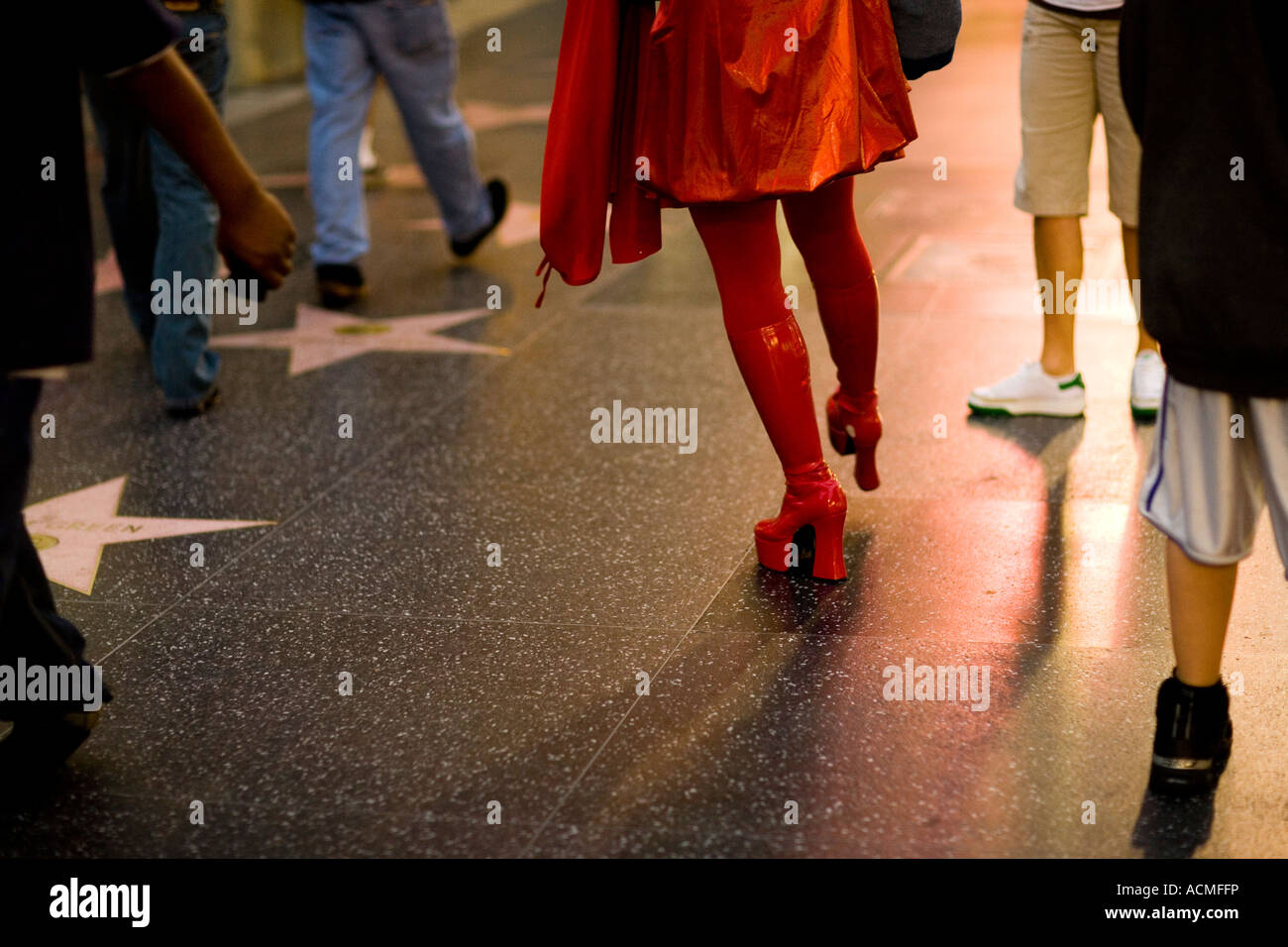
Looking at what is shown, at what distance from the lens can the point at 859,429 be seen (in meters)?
3.54

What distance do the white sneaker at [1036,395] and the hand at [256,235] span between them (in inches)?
97.6

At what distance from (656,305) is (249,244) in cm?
331

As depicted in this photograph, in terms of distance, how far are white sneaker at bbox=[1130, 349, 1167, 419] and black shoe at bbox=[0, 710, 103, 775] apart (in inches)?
116

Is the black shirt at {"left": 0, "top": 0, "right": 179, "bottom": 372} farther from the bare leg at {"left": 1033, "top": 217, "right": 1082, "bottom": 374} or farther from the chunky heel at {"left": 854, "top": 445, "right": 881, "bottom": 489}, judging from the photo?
the bare leg at {"left": 1033, "top": 217, "right": 1082, "bottom": 374}

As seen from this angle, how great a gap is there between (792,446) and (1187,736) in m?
1.07

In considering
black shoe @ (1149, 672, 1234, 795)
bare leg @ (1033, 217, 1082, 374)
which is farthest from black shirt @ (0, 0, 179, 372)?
bare leg @ (1033, 217, 1082, 374)

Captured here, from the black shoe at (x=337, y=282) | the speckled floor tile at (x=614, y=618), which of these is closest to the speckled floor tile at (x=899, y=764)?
the speckled floor tile at (x=614, y=618)

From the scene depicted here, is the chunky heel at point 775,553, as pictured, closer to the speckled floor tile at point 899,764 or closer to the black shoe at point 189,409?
the speckled floor tile at point 899,764

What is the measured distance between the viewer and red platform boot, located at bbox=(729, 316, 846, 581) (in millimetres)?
3160

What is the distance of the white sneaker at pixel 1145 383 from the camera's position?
421 centimetres

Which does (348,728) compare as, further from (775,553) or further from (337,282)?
(337,282)

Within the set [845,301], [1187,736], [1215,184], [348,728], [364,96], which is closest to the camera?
[1215,184]

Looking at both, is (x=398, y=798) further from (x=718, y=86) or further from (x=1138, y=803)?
(x=718, y=86)

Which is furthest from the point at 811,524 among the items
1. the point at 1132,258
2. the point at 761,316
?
the point at 1132,258
